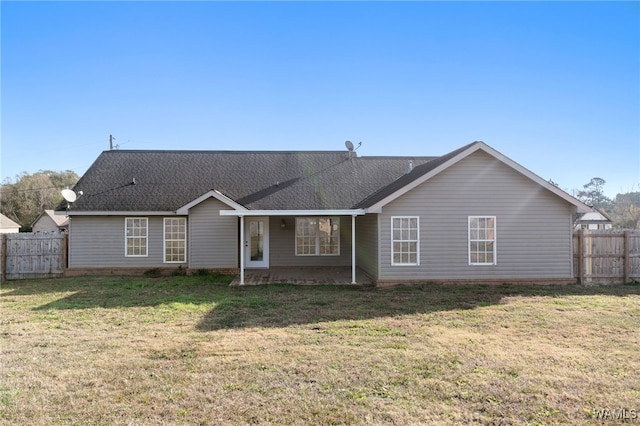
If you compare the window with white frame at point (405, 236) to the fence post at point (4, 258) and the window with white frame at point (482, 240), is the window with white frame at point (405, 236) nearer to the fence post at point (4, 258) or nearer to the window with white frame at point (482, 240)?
the window with white frame at point (482, 240)

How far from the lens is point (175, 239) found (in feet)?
46.3

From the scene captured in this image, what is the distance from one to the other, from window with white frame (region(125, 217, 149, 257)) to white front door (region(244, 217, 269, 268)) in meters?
3.90

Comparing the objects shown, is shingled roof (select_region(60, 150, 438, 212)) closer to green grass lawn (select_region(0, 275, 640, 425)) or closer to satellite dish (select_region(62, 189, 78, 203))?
satellite dish (select_region(62, 189, 78, 203))

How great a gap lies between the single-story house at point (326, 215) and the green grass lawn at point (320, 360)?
1.99m

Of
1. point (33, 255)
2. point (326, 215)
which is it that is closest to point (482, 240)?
point (326, 215)

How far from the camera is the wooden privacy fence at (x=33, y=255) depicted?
42.7 ft

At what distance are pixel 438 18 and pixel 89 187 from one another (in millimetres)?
14730

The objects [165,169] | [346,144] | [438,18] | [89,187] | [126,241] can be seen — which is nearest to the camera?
[438,18]

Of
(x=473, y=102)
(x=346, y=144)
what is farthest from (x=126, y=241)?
(x=473, y=102)

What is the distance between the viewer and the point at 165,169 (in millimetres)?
16406

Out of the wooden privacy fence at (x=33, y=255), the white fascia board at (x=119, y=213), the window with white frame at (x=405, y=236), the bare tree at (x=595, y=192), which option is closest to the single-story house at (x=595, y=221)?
the window with white frame at (x=405, y=236)

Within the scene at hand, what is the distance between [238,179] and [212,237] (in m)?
Answer: 3.49

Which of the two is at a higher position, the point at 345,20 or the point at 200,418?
the point at 345,20

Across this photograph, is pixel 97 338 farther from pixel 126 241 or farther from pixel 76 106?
pixel 76 106
